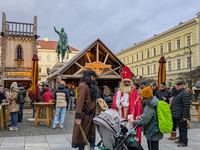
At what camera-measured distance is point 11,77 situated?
19.7 metres

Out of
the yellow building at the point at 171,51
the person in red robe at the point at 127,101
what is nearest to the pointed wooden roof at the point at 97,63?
the person in red robe at the point at 127,101

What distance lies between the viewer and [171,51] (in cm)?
4853

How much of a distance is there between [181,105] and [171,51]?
44757 millimetres

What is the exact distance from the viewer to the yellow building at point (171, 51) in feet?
138

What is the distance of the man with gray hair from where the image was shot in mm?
6020

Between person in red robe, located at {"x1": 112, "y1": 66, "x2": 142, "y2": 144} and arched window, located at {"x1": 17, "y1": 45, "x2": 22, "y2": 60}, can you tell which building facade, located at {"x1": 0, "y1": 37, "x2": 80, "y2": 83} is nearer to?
arched window, located at {"x1": 17, "y1": 45, "x2": 22, "y2": 60}

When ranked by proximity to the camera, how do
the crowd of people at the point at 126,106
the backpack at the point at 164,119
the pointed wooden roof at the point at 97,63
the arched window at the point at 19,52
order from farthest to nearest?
the arched window at the point at 19,52 → the pointed wooden roof at the point at 97,63 → the crowd of people at the point at 126,106 → the backpack at the point at 164,119

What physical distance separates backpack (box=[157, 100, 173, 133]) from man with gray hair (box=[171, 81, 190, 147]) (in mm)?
2176

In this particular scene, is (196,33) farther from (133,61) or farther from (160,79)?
(160,79)

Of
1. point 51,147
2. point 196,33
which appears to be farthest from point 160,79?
point 196,33

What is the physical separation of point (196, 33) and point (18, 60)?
3390 centimetres

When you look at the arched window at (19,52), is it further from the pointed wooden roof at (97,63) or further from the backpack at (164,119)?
the backpack at (164,119)

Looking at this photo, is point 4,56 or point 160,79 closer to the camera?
point 160,79

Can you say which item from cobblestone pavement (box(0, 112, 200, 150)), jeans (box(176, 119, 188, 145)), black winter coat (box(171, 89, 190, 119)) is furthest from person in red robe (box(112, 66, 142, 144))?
jeans (box(176, 119, 188, 145))
